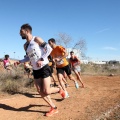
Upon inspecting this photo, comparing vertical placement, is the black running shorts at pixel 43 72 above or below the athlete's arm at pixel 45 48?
below

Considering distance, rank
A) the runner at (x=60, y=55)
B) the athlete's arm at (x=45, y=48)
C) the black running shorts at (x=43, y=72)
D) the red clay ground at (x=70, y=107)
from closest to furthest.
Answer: the athlete's arm at (x=45, y=48)
the black running shorts at (x=43, y=72)
the red clay ground at (x=70, y=107)
the runner at (x=60, y=55)

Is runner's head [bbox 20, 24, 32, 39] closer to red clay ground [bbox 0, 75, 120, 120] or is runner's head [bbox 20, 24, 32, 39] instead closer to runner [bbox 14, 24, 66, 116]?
runner [bbox 14, 24, 66, 116]

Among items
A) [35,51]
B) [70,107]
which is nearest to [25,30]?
[35,51]

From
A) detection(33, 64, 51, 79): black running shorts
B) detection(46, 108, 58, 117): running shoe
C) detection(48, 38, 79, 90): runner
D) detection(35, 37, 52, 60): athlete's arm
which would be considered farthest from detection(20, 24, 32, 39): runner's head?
detection(48, 38, 79, 90): runner

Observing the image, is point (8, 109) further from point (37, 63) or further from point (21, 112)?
point (37, 63)

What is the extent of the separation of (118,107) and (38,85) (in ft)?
7.49

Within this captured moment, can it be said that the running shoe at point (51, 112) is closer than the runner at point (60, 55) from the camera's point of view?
Yes

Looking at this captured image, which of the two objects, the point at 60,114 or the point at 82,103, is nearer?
the point at 60,114

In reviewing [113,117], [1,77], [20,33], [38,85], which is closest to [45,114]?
[38,85]

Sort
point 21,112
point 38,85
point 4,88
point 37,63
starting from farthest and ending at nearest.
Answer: point 4,88, point 21,112, point 38,85, point 37,63

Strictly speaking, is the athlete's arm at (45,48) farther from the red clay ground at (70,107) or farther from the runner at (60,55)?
the runner at (60,55)

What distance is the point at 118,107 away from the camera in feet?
22.1

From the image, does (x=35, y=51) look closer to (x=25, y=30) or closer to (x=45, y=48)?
(x=45, y=48)

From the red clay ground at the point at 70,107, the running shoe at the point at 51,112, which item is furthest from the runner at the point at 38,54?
the red clay ground at the point at 70,107
